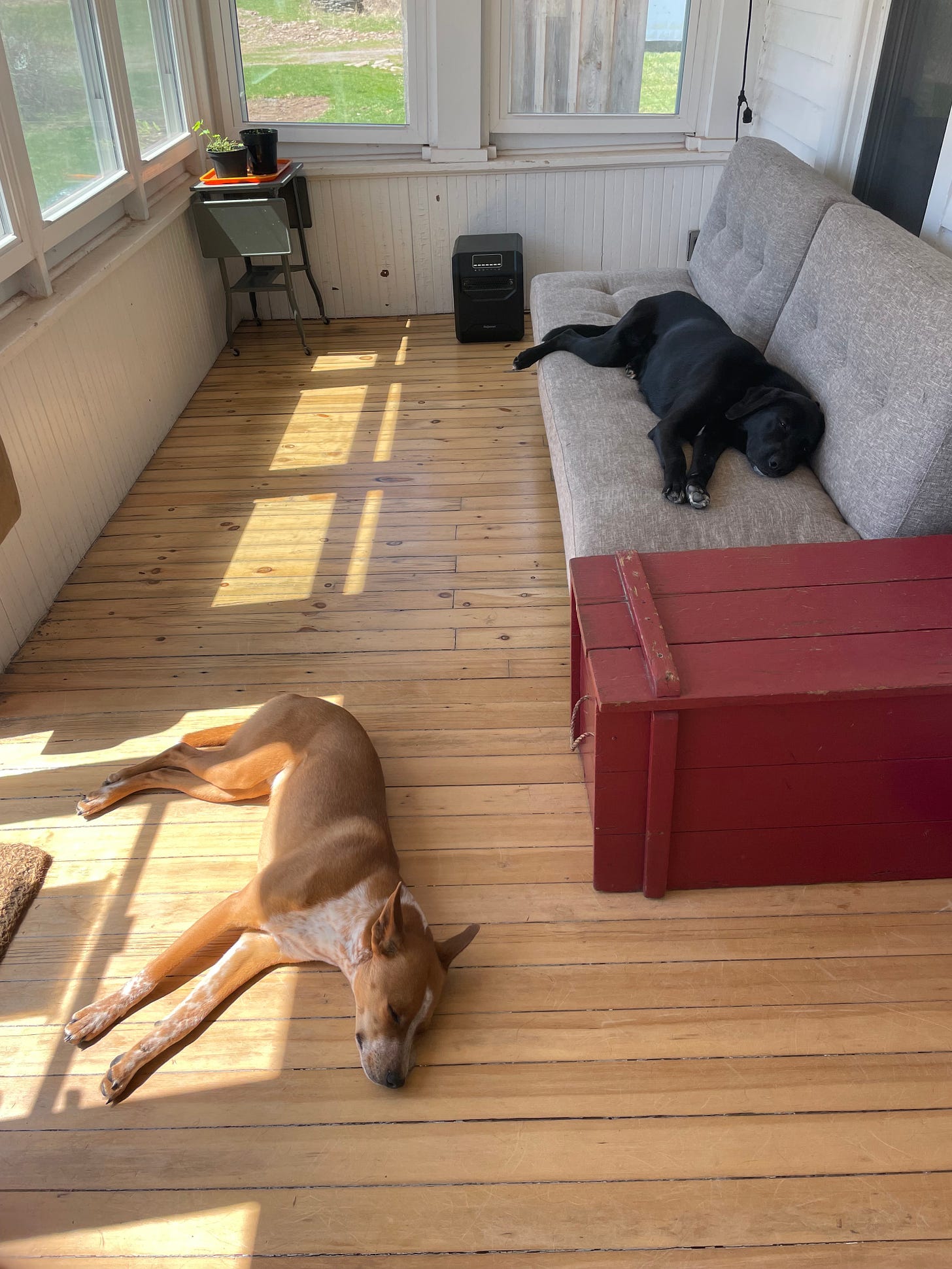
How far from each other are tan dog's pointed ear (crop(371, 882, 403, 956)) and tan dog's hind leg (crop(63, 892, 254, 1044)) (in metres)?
0.30

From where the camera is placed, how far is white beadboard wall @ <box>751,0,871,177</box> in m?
3.30

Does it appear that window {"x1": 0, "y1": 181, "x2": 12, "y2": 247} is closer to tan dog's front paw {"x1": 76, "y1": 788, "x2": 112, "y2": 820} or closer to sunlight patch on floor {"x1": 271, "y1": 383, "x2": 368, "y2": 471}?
sunlight patch on floor {"x1": 271, "y1": 383, "x2": 368, "y2": 471}

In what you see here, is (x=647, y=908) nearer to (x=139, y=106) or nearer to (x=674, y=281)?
(x=674, y=281)

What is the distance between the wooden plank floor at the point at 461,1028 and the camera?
4.68ft

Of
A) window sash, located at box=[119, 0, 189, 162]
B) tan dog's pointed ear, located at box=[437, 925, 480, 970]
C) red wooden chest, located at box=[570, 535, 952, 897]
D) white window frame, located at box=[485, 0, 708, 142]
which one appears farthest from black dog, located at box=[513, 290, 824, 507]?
window sash, located at box=[119, 0, 189, 162]

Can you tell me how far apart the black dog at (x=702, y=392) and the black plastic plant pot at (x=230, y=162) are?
6.66ft

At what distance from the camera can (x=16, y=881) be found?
199 cm

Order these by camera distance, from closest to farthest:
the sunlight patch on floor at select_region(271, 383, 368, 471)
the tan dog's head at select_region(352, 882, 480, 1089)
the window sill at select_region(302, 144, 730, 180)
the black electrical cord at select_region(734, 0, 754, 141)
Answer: the tan dog's head at select_region(352, 882, 480, 1089), the sunlight patch on floor at select_region(271, 383, 368, 471), the black electrical cord at select_region(734, 0, 754, 141), the window sill at select_region(302, 144, 730, 180)

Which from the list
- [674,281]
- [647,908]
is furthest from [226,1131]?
[674,281]

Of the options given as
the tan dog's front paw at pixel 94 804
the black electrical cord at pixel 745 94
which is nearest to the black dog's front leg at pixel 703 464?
the tan dog's front paw at pixel 94 804

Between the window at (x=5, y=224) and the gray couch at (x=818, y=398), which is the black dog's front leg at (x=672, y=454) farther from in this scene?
the window at (x=5, y=224)

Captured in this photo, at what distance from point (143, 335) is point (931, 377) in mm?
2858

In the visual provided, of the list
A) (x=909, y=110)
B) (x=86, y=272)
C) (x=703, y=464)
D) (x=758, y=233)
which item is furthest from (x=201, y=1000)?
(x=909, y=110)

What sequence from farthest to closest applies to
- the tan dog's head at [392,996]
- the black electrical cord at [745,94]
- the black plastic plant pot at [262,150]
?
the black electrical cord at [745,94] < the black plastic plant pot at [262,150] < the tan dog's head at [392,996]
